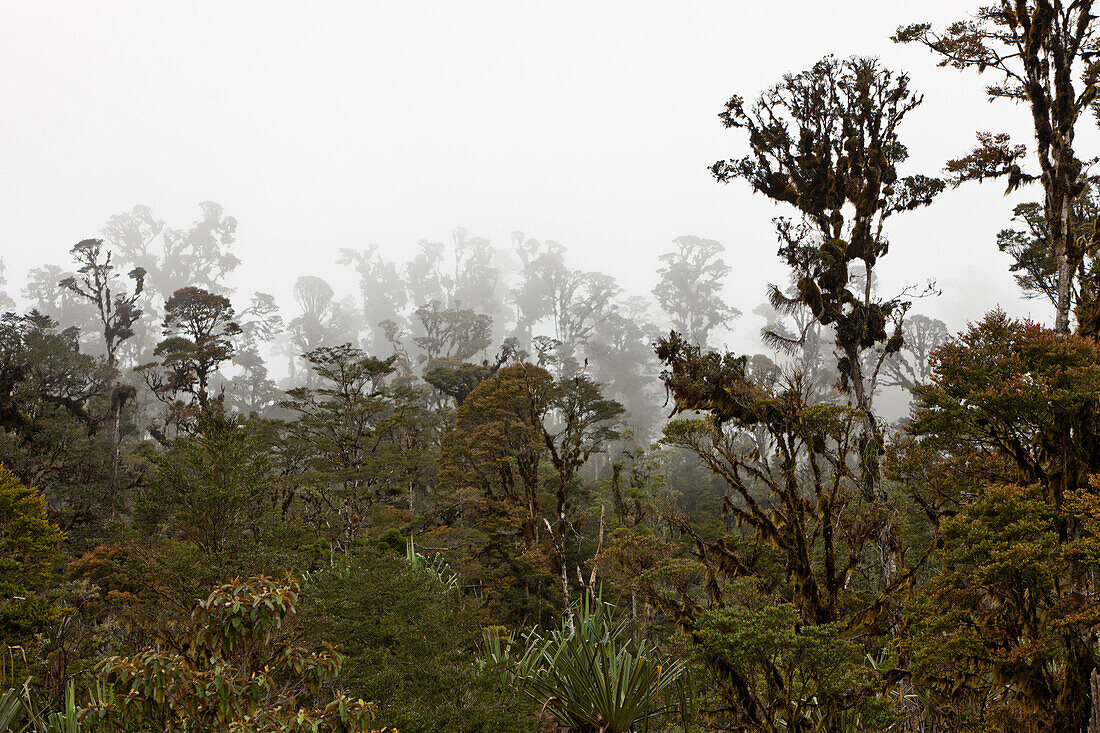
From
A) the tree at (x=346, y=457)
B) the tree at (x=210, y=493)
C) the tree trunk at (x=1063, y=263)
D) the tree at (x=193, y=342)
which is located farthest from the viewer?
the tree at (x=193, y=342)

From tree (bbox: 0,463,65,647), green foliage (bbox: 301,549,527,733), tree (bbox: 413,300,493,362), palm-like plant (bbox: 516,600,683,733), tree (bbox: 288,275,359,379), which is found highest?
tree (bbox: 288,275,359,379)

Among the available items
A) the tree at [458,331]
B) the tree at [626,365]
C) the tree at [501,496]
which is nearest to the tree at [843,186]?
the tree at [501,496]

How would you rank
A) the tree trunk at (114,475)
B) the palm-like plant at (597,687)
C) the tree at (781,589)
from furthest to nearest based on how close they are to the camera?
1. the tree trunk at (114,475)
2. the palm-like plant at (597,687)
3. the tree at (781,589)

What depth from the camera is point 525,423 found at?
16891mm

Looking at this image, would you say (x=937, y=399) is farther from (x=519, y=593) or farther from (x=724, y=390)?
(x=519, y=593)

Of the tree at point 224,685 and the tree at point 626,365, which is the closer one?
the tree at point 224,685

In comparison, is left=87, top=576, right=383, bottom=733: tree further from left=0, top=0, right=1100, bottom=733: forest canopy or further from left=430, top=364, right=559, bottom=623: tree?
left=430, top=364, right=559, bottom=623: tree

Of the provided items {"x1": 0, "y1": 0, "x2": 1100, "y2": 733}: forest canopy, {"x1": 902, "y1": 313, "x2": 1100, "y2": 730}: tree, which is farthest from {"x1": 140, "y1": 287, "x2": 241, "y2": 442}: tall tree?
{"x1": 902, "y1": 313, "x2": 1100, "y2": 730}: tree

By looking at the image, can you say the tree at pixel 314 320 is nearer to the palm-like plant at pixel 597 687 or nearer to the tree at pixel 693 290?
the tree at pixel 693 290

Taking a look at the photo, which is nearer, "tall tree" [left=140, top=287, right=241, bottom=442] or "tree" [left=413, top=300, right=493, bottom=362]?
"tall tree" [left=140, top=287, right=241, bottom=442]

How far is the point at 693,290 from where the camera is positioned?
50.9 meters

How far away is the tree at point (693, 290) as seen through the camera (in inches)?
1940

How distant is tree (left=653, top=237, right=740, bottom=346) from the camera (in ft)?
162

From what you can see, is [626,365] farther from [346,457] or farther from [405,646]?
[405,646]
